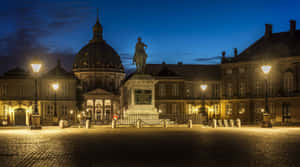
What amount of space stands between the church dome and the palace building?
39.5 feet

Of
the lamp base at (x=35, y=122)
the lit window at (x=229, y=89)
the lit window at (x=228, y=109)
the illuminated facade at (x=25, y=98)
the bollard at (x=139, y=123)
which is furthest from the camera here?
the illuminated facade at (x=25, y=98)

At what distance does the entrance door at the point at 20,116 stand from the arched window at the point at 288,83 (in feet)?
163

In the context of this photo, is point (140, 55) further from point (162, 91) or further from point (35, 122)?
point (162, 91)

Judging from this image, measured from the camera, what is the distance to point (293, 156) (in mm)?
13852

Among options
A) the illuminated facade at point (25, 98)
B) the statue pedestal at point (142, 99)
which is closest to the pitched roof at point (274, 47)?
the statue pedestal at point (142, 99)

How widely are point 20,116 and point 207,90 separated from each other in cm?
3775

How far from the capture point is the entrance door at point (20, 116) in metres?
82.4

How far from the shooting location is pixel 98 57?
393ft

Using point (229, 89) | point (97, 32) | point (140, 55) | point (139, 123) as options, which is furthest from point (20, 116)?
point (139, 123)

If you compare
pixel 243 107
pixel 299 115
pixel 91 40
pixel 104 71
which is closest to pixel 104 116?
pixel 104 71

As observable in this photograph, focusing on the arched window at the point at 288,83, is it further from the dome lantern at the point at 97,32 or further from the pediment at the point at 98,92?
the dome lantern at the point at 97,32

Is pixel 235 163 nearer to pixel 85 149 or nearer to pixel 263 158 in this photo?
pixel 263 158

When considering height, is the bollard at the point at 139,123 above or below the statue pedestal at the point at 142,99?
below

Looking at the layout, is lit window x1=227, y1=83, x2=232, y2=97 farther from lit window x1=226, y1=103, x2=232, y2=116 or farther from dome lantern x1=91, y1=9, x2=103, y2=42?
dome lantern x1=91, y1=9, x2=103, y2=42
